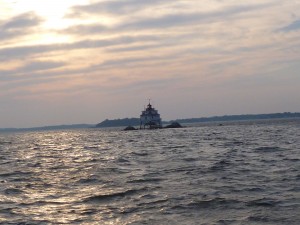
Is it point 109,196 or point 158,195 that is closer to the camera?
point 158,195

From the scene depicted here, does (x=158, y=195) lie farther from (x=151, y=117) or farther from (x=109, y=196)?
(x=151, y=117)

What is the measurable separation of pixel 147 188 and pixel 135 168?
9.26m

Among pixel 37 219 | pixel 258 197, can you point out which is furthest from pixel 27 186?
pixel 258 197

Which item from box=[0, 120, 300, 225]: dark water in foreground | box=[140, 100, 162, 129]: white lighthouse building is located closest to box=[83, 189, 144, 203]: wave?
box=[0, 120, 300, 225]: dark water in foreground

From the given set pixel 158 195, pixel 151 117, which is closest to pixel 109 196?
pixel 158 195

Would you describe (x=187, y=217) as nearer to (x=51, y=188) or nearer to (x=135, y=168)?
(x=51, y=188)

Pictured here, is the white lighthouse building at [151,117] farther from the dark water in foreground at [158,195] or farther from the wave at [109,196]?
the wave at [109,196]

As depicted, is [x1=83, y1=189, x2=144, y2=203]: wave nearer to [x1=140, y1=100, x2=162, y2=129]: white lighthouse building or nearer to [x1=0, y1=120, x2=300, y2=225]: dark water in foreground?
[x1=0, y1=120, x2=300, y2=225]: dark water in foreground

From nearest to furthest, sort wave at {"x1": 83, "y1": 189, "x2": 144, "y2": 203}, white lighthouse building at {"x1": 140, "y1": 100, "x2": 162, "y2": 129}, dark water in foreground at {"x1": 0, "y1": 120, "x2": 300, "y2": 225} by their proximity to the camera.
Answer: dark water in foreground at {"x1": 0, "y1": 120, "x2": 300, "y2": 225}, wave at {"x1": 83, "y1": 189, "x2": 144, "y2": 203}, white lighthouse building at {"x1": 140, "y1": 100, "x2": 162, "y2": 129}

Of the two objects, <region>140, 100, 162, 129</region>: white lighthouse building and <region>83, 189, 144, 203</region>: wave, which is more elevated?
<region>140, 100, 162, 129</region>: white lighthouse building

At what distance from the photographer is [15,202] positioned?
743 inches

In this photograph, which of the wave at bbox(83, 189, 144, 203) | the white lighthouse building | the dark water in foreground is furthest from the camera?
the white lighthouse building

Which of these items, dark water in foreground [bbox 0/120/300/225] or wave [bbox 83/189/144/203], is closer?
dark water in foreground [bbox 0/120/300/225]

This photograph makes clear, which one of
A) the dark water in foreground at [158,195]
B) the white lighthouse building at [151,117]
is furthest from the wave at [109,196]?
the white lighthouse building at [151,117]
